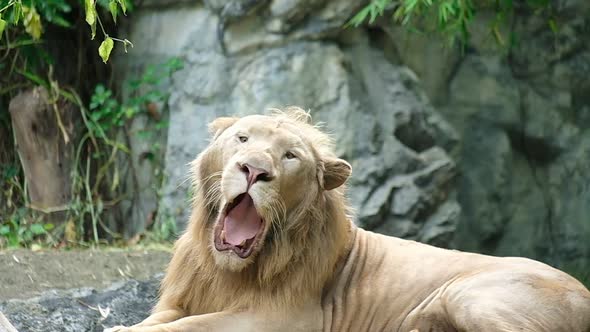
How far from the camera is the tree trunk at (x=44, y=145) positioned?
9.52 m

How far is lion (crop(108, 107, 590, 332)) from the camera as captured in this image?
4957mm

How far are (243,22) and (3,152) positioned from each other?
112 inches

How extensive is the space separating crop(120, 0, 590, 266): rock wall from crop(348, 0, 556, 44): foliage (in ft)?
0.58

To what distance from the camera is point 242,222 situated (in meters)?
5.14

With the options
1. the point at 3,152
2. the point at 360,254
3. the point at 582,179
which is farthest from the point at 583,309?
the point at 3,152

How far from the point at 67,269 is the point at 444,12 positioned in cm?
344

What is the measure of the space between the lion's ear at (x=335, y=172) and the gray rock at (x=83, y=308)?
1.52 meters

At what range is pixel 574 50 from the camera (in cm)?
967

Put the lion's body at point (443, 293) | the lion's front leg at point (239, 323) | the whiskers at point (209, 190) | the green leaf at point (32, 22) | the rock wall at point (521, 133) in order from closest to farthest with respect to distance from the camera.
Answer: the lion's body at point (443, 293), the lion's front leg at point (239, 323), the whiskers at point (209, 190), the green leaf at point (32, 22), the rock wall at point (521, 133)

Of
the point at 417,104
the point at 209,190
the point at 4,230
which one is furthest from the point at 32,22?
the point at 209,190

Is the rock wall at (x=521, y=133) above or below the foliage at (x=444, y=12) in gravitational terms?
below

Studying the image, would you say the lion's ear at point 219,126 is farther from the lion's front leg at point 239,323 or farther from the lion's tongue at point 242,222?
the lion's front leg at point 239,323

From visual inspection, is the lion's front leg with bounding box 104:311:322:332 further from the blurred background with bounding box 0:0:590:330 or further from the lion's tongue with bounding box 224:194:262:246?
the blurred background with bounding box 0:0:590:330

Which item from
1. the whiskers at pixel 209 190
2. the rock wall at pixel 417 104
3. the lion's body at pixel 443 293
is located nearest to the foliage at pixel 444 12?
the rock wall at pixel 417 104
